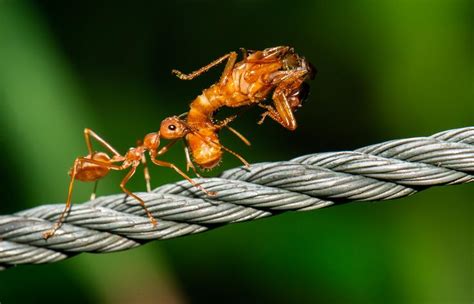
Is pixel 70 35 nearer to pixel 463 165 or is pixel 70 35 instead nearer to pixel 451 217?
pixel 451 217

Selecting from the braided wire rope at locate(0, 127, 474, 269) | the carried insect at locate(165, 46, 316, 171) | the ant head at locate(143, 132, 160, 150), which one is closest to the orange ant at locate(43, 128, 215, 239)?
the ant head at locate(143, 132, 160, 150)

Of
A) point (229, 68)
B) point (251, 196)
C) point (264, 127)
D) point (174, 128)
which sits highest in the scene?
point (229, 68)

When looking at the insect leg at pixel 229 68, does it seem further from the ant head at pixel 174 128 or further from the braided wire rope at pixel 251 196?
the braided wire rope at pixel 251 196

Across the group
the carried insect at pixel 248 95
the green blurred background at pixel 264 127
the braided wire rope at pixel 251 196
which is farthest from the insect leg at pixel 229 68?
the braided wire rope at pixel 251 196

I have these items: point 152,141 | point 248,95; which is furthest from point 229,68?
point 152,141

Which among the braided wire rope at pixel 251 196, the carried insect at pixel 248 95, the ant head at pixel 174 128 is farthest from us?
the ant head at pixel 174 128

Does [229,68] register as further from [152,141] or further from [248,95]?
[152,141]

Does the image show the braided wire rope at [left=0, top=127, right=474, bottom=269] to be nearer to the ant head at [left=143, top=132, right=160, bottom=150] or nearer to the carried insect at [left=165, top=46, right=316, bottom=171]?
the carried insect at [left=165, top=46, right=316, bottom=171]
